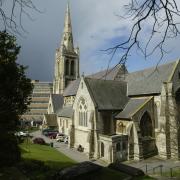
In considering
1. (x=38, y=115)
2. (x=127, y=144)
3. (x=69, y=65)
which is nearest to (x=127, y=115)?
(x=127, y=144)

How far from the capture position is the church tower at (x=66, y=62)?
7712 cm

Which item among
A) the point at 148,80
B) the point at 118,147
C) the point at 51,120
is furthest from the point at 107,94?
the point at 51,120

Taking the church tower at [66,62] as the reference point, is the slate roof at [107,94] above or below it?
below

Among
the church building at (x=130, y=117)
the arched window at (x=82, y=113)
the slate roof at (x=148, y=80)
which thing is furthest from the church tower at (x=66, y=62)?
the slate roof at (x=148, y=80)

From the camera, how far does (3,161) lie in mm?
19516

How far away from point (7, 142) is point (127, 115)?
19475 mm

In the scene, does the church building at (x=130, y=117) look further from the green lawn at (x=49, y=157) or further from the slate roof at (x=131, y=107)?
the green lawn at (x=49, y=157)

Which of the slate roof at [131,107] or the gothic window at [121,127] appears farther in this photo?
the gothic window at [121,127]

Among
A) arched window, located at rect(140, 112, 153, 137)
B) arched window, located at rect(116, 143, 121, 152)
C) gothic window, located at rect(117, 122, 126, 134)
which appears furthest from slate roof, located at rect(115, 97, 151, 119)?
arched window, located at rect(116, 143, 121, 152)

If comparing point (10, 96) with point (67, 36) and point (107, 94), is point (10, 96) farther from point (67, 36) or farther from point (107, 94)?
point (67, 36)

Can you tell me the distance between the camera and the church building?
32844 millimetres

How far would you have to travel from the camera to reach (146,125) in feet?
116

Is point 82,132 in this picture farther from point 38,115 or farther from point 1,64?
point 38,115

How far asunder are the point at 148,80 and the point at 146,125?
25.2ft
